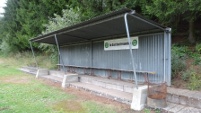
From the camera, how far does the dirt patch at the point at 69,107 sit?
395 centimetres

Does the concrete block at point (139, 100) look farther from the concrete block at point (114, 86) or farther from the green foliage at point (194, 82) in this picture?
the green foliage at point (194, 82)

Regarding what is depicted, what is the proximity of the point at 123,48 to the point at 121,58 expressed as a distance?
0.39m

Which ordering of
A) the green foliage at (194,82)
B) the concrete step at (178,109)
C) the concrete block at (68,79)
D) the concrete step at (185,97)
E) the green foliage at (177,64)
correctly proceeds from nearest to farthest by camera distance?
the concrete step at (178,109)
the concrete step at (185,97)
the green foliage at (194,82)
the green foliage at (177,64)
the concrete block at (68,79)

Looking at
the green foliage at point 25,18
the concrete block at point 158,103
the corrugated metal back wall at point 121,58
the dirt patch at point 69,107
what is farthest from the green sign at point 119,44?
the green foliage at point 25,18

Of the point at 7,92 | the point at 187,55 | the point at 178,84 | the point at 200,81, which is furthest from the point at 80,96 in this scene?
the point at 187,55

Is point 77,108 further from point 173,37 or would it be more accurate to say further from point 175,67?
point 173,37

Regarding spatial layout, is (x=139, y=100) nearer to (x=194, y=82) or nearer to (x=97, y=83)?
(x=194, y=82)

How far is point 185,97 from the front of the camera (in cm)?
370

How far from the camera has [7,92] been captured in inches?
222

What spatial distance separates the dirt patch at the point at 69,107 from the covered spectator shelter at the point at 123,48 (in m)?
1.62

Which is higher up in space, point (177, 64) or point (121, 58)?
point (121, 58)

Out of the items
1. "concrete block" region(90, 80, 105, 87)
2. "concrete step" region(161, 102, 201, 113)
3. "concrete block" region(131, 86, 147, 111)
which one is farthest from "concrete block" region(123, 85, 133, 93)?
"concrete step" region(161, 102, 201, 113)

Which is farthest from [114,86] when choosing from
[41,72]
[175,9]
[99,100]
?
[41,72]

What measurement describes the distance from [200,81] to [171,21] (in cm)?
261
